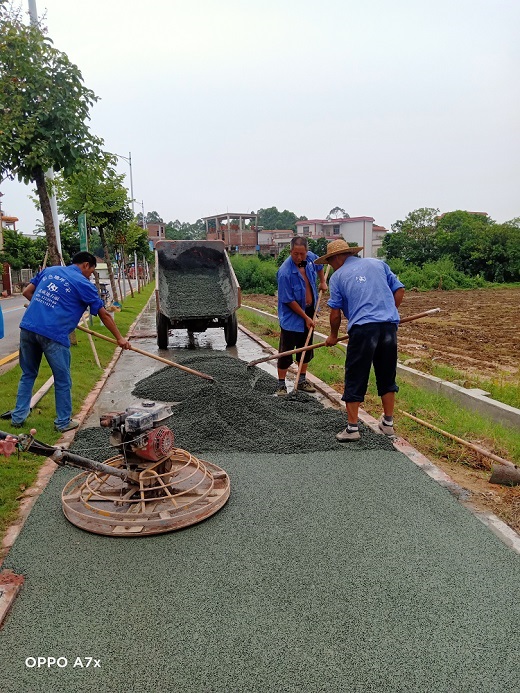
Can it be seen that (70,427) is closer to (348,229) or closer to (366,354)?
(366,354)

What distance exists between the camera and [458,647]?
80.9 inches

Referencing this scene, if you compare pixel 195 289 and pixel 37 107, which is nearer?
pixel 37 107

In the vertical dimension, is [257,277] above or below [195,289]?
below

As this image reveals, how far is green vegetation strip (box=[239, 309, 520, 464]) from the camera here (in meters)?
4.29

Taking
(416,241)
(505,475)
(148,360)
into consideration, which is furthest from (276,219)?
(505,475)

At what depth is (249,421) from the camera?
185 inches

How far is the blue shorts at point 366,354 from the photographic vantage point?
427 centimetres

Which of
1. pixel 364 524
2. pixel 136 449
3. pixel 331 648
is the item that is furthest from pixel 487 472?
pixel 136 449

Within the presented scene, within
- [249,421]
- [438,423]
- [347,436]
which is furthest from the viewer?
[438,423]

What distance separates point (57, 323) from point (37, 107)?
426 cm

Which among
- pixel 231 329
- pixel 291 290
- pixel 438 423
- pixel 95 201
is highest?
pixel 95 201

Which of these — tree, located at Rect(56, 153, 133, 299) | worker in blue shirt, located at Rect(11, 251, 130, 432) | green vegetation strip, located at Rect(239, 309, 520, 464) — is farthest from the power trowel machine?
tree, located at Rect(56, 153, 133, 299)

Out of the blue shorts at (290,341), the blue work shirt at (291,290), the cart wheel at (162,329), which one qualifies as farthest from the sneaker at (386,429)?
the cart wheel at (162,329)

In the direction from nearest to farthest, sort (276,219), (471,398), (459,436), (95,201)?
1. (459,436)
2. (471,398)
3. (95,201)
4. (276,219)
